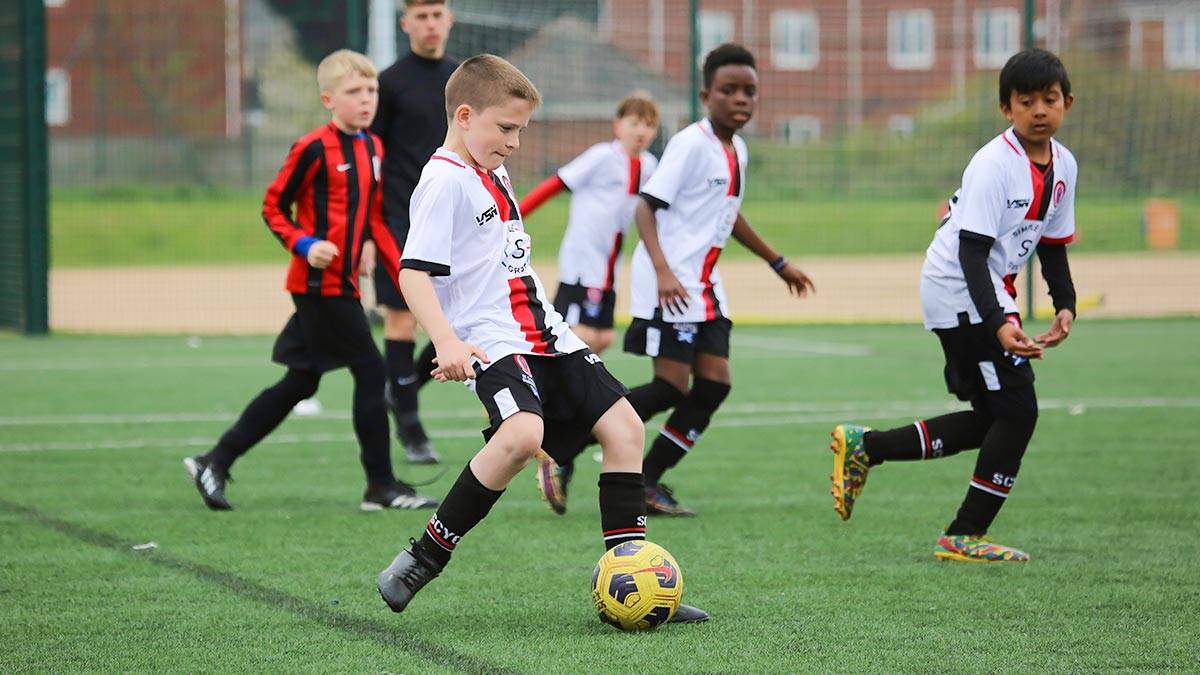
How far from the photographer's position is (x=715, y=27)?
2062 cm

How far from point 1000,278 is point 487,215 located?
2.02 meters

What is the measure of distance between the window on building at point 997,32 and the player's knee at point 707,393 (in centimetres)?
1330

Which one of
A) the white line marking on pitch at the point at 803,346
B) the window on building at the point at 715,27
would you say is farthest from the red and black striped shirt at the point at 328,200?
the window on building at the point at 715,27

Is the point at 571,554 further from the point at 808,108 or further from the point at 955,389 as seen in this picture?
the point at 808,108

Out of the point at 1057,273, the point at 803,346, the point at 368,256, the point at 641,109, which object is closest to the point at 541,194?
the point at 641,109

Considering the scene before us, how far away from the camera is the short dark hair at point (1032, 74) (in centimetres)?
531

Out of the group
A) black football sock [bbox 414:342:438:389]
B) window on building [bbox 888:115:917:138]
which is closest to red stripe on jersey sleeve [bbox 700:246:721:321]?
black football sock [bbox 414:342:438:389]

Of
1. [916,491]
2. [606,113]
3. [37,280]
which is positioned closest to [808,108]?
[606,113]

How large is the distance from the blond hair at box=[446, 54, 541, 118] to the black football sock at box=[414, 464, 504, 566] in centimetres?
108

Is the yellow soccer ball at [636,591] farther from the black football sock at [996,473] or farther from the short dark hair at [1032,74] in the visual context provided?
the short dark hair at [1032,74]

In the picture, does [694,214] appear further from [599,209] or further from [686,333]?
[599,209]

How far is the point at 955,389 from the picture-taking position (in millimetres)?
5648

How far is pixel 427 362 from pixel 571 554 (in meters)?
2.57

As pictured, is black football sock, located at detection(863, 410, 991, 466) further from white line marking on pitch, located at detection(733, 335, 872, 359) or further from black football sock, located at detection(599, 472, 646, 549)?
Answer: white line marking on pitch, located at detection(733, 335, 872, 359)
